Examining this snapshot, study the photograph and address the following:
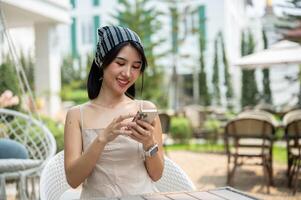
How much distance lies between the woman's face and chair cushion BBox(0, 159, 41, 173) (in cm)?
134

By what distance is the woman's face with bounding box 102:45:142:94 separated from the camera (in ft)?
5.21

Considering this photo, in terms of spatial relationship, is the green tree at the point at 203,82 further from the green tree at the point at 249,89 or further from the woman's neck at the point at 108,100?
the woman's neck at the point at 108,100

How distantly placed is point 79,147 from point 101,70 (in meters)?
0.31

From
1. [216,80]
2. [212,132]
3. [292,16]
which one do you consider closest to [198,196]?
[292,16]

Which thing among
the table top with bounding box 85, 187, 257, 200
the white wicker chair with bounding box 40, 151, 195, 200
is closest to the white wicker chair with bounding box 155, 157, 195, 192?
the white wicker chair with bounding box 40, 151, 195, 200

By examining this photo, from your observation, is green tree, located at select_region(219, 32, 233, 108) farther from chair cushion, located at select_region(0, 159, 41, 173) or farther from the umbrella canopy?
chair cushion, located at select_region(0, 159, 41, 173)

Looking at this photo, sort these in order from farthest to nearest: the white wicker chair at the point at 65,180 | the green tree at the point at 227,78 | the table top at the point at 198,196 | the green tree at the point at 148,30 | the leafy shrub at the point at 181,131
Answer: the green tree at the point at 227,78
the green tree at the point at 148,30
the leafy shrub at the point at 181,131
the white wicker chair at the point at 65,180
the table top at the point at 198,196

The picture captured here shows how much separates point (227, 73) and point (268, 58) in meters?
11.6

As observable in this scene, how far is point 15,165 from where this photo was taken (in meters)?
2.73

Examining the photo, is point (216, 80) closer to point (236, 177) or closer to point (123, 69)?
point (236, 177)

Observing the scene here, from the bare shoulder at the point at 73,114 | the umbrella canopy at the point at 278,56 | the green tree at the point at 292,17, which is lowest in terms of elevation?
the bare shoulder at the point at 73,114

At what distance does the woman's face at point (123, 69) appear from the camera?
1.59 m

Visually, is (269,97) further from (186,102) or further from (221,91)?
(186,102)

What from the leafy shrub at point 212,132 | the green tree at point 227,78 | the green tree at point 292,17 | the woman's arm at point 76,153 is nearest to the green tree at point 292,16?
the green tree at point 292,17
